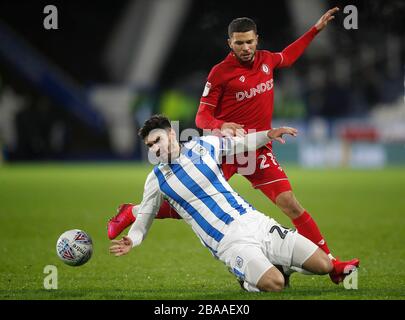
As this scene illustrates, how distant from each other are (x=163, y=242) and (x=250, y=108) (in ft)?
9.09

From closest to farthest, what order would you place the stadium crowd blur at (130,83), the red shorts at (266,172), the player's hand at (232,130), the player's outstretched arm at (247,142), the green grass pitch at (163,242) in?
the green grass pitch at (163,242)
the player's outstretched arm at (247,142)
the player's hand at (232,130)
the red shorts at (266,172)
the stadium crowd blur at (130,83)

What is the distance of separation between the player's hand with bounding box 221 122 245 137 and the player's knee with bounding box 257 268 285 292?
1.21 metres

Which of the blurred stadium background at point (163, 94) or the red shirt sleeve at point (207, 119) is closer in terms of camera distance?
the red shirt sleeve at point (207, 119)

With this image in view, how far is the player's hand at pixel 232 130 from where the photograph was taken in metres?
6.71

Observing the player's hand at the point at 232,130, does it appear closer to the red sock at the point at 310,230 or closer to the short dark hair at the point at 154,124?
the short dark hair at the point at 154,124

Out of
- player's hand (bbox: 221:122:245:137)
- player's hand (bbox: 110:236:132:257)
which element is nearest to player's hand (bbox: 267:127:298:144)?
player's hand (bbox: 221:122:245:137)

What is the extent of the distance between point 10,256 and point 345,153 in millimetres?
16270

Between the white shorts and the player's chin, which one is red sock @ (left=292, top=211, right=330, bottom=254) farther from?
the player's chin

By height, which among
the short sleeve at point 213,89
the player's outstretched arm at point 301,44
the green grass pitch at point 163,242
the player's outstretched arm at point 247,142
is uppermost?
the player's outstretched arm at point 301,44

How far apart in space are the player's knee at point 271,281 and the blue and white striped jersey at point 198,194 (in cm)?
45

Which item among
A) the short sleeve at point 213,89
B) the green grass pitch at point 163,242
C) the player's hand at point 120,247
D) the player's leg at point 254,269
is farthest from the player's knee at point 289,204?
the player's hand at point 120,247

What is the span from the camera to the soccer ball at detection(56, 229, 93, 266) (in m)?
6.63
